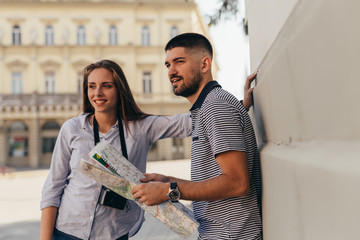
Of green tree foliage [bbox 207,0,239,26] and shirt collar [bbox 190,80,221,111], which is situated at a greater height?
green tree foliage [bbox 207,0,239,26]

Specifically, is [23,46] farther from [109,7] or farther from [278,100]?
[278,100]

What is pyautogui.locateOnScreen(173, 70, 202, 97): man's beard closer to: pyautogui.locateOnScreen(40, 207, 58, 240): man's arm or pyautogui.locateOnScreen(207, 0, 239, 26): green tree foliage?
pyautogui.locateOnScreen(40, 207, 58, 240): man's arm

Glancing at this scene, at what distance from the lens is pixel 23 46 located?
27.0 meters

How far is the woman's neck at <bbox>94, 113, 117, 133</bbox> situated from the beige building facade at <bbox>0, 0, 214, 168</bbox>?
25.4m

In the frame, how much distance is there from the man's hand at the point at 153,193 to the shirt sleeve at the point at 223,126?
26cm

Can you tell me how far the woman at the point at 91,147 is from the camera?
2.01 m

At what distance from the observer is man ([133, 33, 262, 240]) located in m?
1.31

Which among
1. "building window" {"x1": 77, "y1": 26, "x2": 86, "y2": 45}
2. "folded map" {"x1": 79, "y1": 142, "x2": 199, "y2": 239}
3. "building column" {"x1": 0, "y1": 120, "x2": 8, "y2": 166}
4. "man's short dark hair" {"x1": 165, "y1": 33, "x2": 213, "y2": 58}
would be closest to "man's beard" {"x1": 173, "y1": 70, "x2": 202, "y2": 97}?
"man's short dark hair" {"x1": 165, "y1": 33, "x2": 213, "y2": 58}

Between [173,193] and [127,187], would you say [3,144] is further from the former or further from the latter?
[173,193]

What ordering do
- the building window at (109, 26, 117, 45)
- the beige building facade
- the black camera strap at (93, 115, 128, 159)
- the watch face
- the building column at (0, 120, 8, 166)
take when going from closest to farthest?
the watch face < the black camera strap at (93, 115, 128, 159) < the building column at (0, 120, 8, 166) < the beige building facade < the building window at (109, 26, 117, 45)

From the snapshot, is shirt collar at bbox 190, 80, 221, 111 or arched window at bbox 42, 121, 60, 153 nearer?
shirt collar at bbox 190, 80, 221, 111

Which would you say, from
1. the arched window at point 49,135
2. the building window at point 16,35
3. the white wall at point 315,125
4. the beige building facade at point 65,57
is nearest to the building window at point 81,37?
the beige building facade at point 65,57

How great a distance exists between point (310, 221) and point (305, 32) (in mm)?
453

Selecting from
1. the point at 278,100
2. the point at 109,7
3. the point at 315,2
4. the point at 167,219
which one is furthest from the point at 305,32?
the point at 109,7
